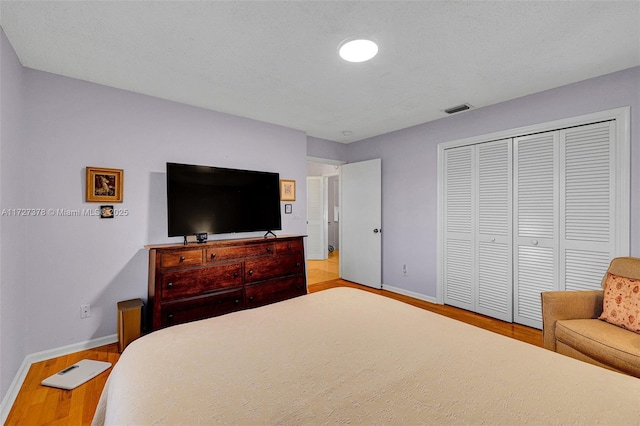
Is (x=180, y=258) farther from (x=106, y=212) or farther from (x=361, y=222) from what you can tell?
(x=361, y=222)

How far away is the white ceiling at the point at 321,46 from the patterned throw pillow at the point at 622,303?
1713 millimetres

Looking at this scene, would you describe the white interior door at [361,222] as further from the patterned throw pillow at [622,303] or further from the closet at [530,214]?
the patterned throw pillow at [622,303]

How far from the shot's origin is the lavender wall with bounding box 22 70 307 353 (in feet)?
8.07

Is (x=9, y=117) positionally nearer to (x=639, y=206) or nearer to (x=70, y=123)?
(x=70, y=123)

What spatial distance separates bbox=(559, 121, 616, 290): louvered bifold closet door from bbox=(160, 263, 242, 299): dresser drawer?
329cm

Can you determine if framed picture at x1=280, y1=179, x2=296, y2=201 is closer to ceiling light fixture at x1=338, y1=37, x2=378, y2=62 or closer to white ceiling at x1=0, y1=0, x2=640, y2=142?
white ceiling at x1=0, y1=0, x2=640, y2=142

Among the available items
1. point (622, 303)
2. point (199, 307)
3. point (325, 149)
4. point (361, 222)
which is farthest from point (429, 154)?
point (199, 307)

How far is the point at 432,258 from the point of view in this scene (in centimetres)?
396

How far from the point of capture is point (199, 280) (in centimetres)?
281

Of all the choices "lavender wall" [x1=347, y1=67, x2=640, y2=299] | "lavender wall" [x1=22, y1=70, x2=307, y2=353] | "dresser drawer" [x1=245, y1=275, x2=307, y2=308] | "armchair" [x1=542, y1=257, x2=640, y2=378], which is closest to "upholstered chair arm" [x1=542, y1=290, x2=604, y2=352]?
"armchair" [x1=542, y1=257, x2=640, y2=378]

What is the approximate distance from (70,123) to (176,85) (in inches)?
38.1

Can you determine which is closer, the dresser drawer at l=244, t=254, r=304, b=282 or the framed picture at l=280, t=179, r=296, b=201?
the dresser drawer at l=244, t=254, r=304, b=282

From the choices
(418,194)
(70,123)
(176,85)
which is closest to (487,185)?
(418,194)

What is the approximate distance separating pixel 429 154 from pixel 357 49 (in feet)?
7.38
